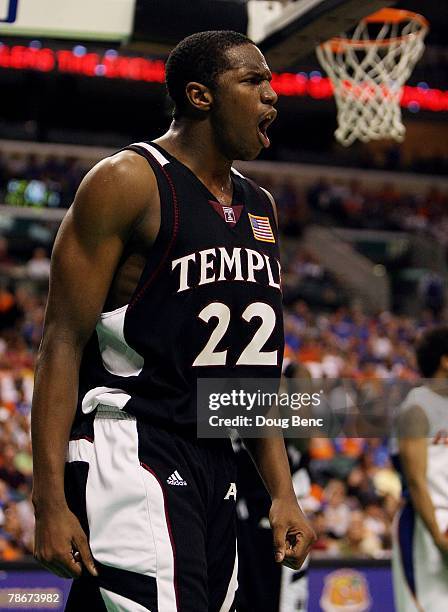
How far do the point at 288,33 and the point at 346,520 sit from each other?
524 cm

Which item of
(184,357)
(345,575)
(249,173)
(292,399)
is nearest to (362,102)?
(345,575)

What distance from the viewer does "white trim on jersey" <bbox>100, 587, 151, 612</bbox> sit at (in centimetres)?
223

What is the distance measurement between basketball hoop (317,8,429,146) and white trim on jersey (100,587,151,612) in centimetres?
424

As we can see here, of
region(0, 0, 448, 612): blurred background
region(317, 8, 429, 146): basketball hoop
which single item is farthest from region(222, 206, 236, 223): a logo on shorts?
region(317, 8, 429, 146): basketball hoop

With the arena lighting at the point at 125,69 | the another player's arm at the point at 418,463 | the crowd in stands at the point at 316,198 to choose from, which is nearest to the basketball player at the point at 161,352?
the another player's arm at the point at 418,463

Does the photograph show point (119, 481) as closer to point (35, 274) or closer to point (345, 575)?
point (345, 575)


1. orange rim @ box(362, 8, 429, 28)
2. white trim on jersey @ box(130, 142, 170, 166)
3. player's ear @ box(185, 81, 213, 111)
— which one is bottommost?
white trim on jersey @ box(130, 142, 170, 166)

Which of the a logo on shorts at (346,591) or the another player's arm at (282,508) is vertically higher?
the another player's arm at (282,508)

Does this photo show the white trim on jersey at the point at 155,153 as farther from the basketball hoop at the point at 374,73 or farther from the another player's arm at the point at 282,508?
the basketball hoop at the point at 374,73

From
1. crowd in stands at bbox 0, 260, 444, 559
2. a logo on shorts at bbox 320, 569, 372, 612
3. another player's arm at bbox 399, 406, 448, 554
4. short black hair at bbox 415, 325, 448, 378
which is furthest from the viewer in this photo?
crowd in stands at bbox 0, 260, 444, 559

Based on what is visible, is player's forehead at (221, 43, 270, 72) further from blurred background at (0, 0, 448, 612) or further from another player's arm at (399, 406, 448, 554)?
another player's arm at (399, 406, 448, 554)

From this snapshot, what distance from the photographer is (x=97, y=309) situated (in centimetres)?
237

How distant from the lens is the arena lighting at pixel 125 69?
736 inches

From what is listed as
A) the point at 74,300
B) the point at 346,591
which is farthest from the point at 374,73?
the point at 74,300
